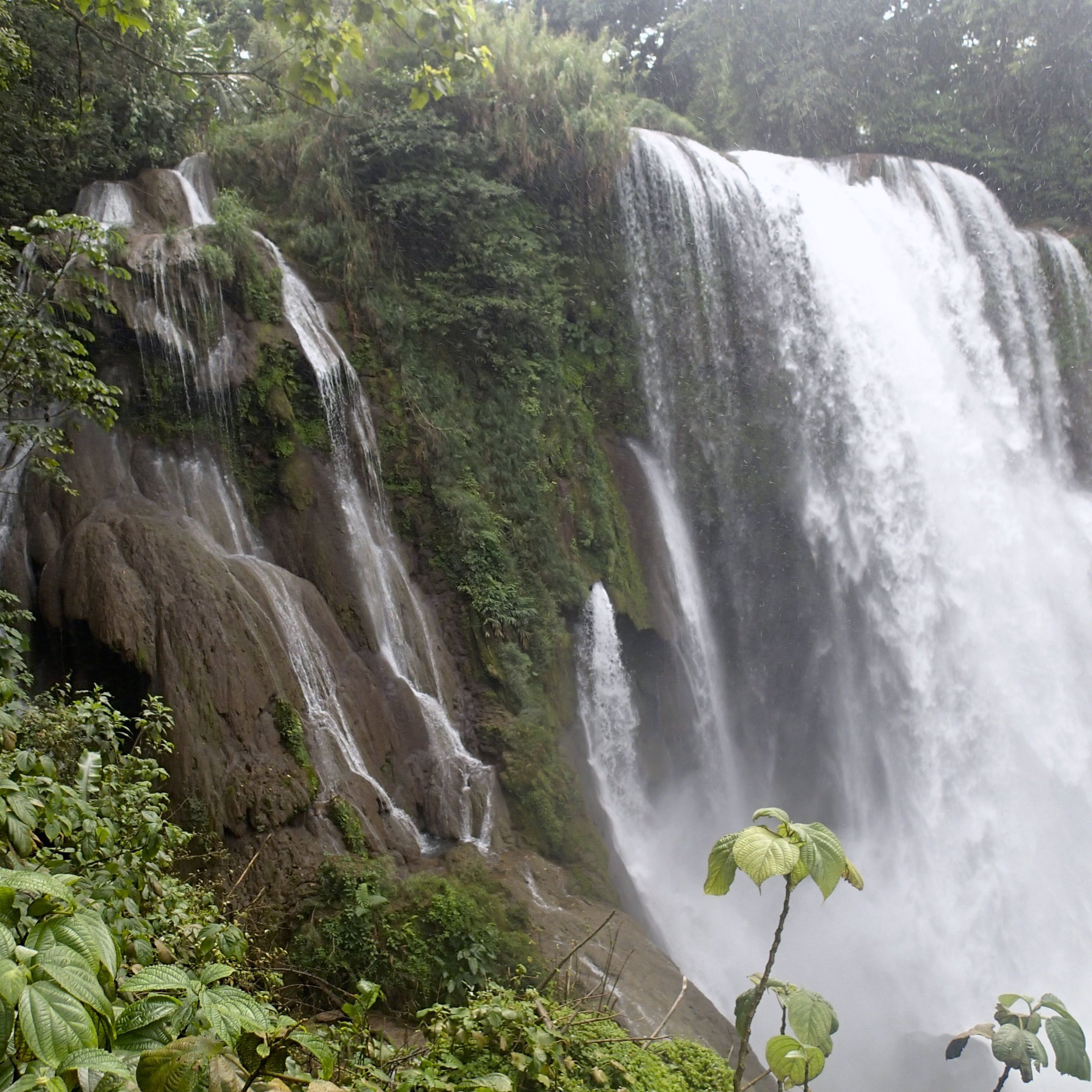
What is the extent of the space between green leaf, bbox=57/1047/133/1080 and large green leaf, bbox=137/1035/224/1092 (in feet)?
0.86

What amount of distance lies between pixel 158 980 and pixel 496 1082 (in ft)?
3.88

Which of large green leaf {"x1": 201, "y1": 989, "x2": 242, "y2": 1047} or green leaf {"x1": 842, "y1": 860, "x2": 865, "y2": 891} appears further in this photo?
green leaf {"x1": 842, "y1": 860, "x2": 865, "y2": 891}

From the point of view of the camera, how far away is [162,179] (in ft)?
31.4

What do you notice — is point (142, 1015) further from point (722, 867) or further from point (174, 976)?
point (722, 867)

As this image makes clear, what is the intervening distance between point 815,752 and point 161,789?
376 inches

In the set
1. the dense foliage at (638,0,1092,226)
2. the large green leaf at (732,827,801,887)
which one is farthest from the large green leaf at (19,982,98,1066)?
the dense foliage at (638,0,1092,226)

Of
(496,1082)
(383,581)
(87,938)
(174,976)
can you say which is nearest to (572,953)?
(496,1082)

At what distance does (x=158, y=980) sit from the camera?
4.99ft

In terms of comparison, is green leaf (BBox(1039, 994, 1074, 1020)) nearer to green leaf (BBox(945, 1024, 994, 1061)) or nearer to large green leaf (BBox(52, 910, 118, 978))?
green leaf (BBox(945, 1024, 994, 1061))

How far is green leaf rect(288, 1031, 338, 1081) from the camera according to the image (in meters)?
1.74

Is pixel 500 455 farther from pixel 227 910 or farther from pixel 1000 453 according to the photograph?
pixel 1000 453

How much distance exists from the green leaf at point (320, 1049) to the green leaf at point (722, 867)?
3.23 feet

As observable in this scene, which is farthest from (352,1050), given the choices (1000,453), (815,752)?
(1000,453)

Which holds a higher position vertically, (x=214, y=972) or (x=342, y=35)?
(x=342, y=35)
